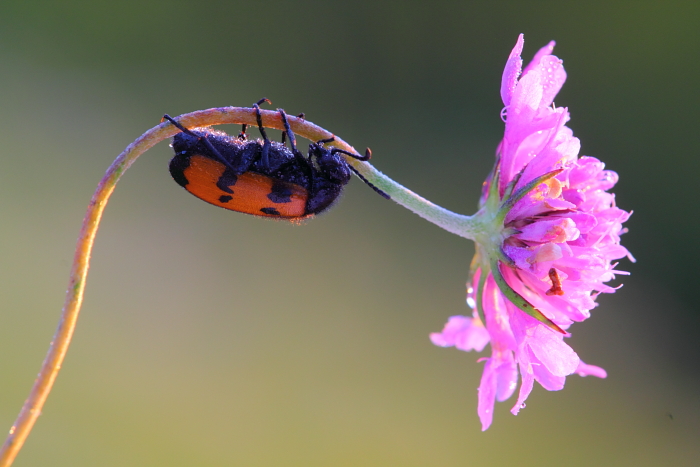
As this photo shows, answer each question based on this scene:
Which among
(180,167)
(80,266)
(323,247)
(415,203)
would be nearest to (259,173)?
(180,167)

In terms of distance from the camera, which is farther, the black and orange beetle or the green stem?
the black and orange beetle

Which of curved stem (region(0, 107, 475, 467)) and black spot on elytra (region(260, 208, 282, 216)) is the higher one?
black spot on elytra (region(260, 208, 282, 216))

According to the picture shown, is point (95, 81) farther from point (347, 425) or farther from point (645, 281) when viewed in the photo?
point (645, 281)

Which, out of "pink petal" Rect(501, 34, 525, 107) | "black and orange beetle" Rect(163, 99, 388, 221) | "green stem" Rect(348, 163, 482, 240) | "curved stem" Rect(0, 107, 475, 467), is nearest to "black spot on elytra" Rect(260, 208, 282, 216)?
"black and orange beetle" Rect(163, 99, 388, 221)

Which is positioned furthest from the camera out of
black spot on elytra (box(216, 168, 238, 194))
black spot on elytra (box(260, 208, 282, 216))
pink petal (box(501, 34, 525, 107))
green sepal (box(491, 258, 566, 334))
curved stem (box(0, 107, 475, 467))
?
black spot on elytra (box(260, 208, 282, 216))

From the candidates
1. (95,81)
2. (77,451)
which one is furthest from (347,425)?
(95,81)

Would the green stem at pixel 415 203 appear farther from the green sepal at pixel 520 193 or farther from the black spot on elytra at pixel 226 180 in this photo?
the black spot on elytra at pixel 226 180

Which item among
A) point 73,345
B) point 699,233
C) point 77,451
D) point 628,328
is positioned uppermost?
point 699,233

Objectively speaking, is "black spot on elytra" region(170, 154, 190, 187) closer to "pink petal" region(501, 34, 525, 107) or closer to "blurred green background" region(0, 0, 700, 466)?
"pink petal" region(501, 34, 525, 107)
